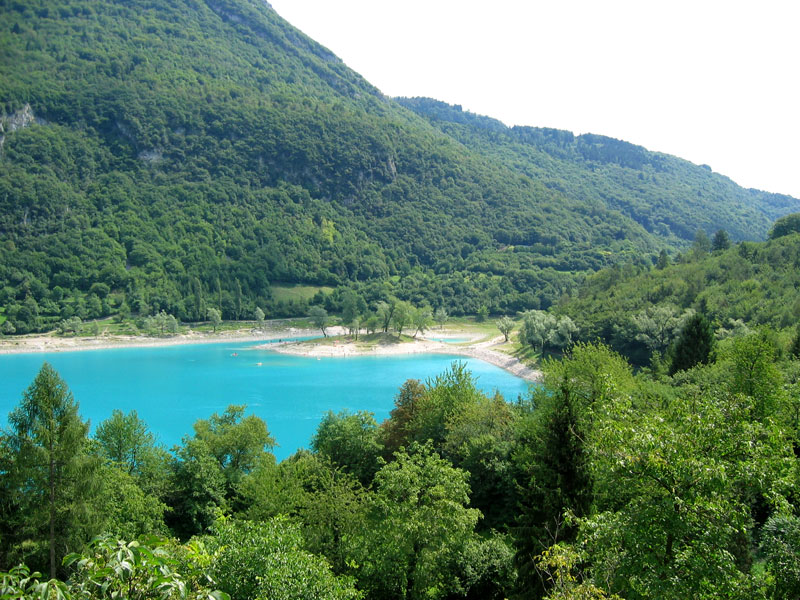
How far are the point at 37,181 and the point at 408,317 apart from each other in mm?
108961

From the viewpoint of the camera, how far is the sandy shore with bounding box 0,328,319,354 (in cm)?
8500

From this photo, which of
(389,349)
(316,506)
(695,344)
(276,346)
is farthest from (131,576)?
(276,346)

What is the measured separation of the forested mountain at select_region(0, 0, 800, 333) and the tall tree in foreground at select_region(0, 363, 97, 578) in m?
97.0

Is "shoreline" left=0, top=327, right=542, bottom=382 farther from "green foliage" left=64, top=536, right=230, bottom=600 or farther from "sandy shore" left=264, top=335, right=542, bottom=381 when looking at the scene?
"green foliage" left=64, top=536, right=230, bottom=600

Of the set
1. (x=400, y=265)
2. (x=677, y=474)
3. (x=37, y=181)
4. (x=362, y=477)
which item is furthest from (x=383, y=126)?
(x=677, y=474)

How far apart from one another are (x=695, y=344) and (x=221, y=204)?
143431 mm

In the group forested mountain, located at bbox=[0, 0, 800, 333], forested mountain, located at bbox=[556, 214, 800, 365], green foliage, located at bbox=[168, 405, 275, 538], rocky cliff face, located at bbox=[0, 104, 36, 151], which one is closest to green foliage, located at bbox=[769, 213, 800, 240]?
forested mountain, located at bbox=[556, 214, 800, 365]

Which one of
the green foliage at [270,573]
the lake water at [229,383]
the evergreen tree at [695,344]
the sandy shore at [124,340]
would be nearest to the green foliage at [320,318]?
the sandy shore at [124,340]

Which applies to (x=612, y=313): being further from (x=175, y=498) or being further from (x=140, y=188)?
(x=140, y=188)

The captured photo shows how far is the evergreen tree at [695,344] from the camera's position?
3366 cm

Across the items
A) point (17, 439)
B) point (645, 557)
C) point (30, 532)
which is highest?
point (645, 557)

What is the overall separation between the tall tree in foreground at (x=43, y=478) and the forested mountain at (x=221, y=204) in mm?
96956

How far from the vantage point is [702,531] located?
696 centimetres

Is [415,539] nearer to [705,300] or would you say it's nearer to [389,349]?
[705,300]
